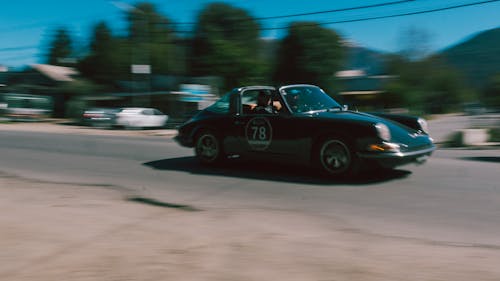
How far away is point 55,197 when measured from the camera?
267 inches

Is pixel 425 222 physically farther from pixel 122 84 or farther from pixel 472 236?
pixel 122 84

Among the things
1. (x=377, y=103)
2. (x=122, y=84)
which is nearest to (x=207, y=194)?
(x=122, y=84)

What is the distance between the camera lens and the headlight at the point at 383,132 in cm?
707

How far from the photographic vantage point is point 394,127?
7492 mm

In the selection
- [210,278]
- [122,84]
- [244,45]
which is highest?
[244,45]

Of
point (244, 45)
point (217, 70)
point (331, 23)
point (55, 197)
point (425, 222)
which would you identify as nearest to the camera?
point (425, 222)

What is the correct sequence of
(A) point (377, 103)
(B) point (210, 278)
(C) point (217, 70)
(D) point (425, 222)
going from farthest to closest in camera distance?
(A) point (377, 103)
(C) point (217, 70)
(D) point (425, 222)
(B) point (210, 278)

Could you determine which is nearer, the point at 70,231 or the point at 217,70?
the point at 70,231

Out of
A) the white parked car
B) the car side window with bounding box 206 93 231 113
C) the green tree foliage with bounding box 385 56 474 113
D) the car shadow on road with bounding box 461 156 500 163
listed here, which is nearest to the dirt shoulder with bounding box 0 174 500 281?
the car side window with bounding box 206 93 231 113

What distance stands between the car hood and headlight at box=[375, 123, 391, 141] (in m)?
0.08

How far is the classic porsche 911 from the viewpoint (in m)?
7.17

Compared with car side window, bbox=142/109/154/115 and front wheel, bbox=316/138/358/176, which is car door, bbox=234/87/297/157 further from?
car side window, bbox=142/109/154/115

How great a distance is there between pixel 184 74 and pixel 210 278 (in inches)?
2009

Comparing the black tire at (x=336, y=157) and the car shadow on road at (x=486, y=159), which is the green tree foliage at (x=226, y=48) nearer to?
the car shadow on road at (x=486, y=159)
